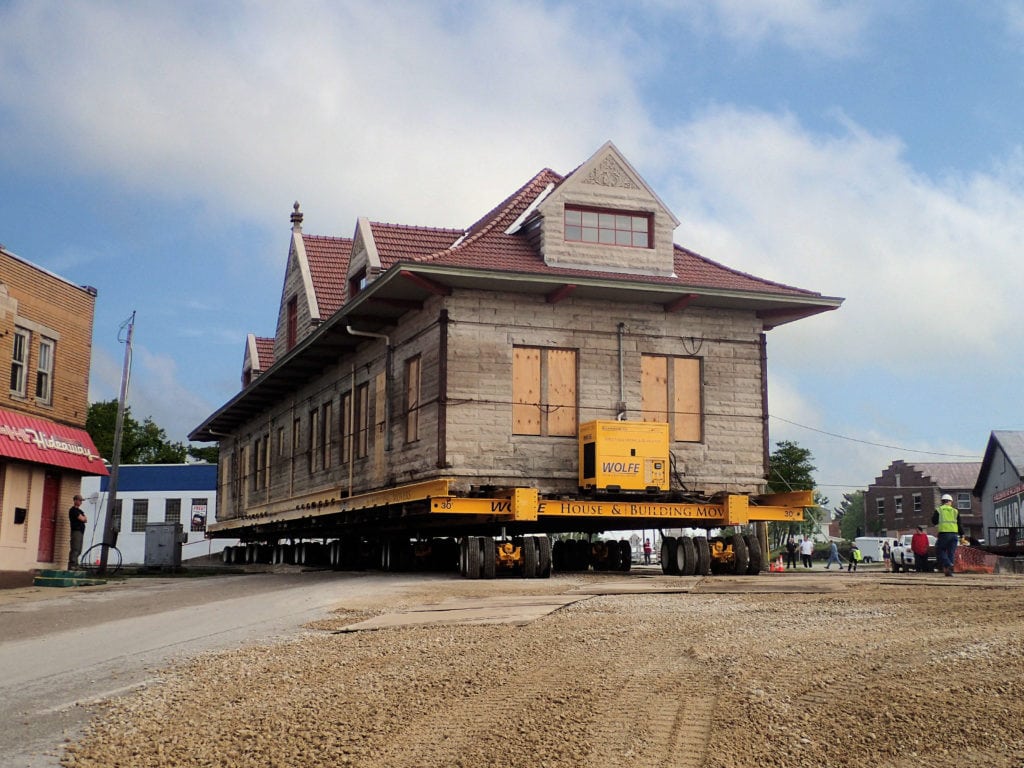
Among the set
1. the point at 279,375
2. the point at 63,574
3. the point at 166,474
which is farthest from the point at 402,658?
the point at 166,474

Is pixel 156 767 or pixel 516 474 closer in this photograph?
pixel 156 767

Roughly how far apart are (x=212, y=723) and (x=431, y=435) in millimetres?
15144

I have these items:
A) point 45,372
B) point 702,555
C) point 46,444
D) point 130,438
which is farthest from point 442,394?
point 130,438

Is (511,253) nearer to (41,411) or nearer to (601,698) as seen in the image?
(41,411)

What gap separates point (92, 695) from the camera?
820cm

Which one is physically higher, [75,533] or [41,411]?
[41,411]

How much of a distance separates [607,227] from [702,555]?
713 cm

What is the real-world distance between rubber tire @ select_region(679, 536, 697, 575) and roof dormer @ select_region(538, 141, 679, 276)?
590cm

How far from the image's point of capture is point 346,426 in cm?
2883

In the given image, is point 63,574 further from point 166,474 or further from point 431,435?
point 166,474

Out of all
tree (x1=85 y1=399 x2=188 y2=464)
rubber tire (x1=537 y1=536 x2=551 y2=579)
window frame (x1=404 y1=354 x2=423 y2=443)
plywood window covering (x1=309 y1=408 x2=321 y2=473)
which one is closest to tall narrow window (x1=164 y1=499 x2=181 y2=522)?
tree (x1=85 y1=399 x2=188 y2=464)

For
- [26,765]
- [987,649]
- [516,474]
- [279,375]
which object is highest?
[279,375]

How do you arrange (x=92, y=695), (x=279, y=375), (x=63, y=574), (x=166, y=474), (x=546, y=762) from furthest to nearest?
1. (x=166, y=474)
2. (x=279, y=375)
3. (x=63, y=574)
4. (x=92, y=695)
5. (x=546, y=762)

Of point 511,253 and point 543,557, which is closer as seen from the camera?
point 543,557
